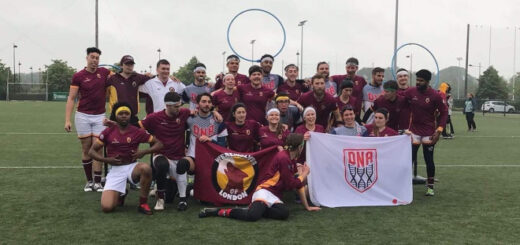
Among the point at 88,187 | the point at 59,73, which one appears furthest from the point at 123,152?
the point at 59,73

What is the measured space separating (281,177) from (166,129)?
1857 mm

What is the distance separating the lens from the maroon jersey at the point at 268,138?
611cm

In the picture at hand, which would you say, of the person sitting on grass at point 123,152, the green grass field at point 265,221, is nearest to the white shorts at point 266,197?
the green grass field at point 265,221

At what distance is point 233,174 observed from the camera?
596cm

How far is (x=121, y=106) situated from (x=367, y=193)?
363cm

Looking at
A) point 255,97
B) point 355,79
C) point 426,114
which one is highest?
point 355,79

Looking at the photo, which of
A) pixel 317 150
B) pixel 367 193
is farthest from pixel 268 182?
pixel 367 193

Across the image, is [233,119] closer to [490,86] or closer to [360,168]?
[360,168]

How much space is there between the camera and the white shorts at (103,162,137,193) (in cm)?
560

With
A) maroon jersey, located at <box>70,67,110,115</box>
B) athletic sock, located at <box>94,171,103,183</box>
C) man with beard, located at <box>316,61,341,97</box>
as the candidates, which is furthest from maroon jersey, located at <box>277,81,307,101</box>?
athletic sock, located at <box>94,171,103,183</box>

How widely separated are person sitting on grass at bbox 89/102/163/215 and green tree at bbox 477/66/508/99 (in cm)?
7186

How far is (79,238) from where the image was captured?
4.39 metres

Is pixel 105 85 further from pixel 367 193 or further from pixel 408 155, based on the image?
pixel 408 155

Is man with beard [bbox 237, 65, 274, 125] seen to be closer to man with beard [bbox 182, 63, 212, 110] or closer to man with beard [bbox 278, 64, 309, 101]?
man with beard [bbox 278, 64, 309, 101]
